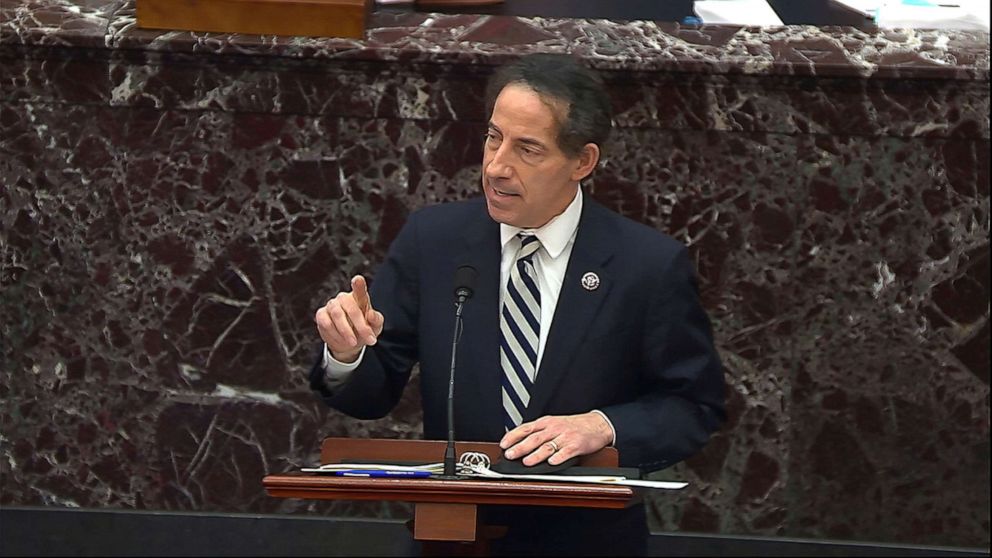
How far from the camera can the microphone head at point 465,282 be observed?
2967 mm

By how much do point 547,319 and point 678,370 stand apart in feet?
1.00

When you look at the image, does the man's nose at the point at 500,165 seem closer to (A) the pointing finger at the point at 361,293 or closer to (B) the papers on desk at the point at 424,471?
(A) the pointing finger at the point at 361,293

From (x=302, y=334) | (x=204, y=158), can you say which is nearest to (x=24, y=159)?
(x=204, y=158)

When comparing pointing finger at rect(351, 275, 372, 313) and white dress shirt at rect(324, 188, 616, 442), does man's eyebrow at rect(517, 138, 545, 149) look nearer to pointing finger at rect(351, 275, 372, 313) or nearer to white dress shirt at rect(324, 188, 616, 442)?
white dress shirt at rect(324, 188, 616, 442)

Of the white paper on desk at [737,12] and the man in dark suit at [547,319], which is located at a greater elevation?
the white paper on desk at [737,12]

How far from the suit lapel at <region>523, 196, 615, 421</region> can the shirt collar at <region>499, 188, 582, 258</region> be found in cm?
3

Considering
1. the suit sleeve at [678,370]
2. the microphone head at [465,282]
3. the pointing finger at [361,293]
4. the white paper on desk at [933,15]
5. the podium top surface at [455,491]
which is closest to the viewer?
the podium top surface at [455,491]

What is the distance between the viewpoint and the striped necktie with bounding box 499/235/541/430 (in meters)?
3.25

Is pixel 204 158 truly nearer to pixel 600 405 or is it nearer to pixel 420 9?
pixel 420 9

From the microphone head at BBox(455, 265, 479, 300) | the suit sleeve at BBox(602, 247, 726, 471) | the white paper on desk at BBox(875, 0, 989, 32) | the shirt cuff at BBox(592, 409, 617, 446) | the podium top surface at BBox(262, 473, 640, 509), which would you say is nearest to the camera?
the podium top surface at BBox(262, 473, 640, 509)

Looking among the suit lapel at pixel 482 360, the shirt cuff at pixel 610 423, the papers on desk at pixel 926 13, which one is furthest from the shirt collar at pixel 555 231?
the papers on desk at pixel 926 13

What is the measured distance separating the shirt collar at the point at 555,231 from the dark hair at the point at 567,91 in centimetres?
16

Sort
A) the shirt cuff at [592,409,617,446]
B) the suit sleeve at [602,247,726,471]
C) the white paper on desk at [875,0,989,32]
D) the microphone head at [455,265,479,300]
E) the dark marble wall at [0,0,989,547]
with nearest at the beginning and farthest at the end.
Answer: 1. the microphone head at [455,265,479,300]
2. the shirt cuff at [592,409,617,446]
3. the suit sleeve at [602,247,726,471]
4. the dark marble wall at [0,0,989,547]
5. the white paper on desk at [875,0,989,32]

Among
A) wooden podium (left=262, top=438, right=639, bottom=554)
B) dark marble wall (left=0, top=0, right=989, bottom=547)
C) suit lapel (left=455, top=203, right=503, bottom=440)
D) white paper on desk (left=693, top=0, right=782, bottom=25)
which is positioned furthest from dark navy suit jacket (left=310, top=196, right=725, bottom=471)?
white paper on desk (left=693, top=0, right=782, bottom=25)
